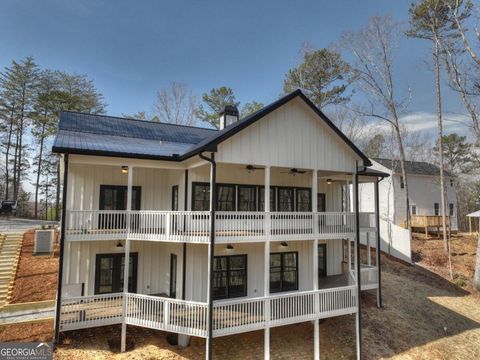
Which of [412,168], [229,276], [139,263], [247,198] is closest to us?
[229,276]

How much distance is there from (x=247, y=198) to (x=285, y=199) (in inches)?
78.9

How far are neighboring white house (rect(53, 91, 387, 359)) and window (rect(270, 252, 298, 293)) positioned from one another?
4 centimetres

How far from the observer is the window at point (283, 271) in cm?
1273

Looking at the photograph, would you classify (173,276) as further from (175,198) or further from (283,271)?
(283,271)

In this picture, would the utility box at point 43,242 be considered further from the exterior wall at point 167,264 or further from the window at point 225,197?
the window at point 225,197

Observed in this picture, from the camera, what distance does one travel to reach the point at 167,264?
1242 cm

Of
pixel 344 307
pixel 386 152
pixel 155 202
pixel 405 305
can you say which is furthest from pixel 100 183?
pixel 386 152

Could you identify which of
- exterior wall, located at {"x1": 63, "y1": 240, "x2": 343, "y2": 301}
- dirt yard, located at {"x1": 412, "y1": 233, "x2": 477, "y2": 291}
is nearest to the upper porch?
exterior wall, located at {"x1": 63, "y1": 240, "x2": 343, "y2": 301}

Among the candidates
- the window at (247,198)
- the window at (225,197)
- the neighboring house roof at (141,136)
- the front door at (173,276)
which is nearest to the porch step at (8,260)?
the front door at (173,276)

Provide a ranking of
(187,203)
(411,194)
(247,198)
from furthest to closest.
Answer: (411,194)
(247,198)
(187,203)

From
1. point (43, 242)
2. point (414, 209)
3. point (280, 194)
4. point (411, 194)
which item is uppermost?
point (411, 194)

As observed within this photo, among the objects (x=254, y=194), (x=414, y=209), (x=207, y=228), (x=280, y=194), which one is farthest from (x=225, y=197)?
(x=414, y=209)

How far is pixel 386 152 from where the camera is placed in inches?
1335

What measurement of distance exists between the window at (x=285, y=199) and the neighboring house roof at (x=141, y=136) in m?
3.39
